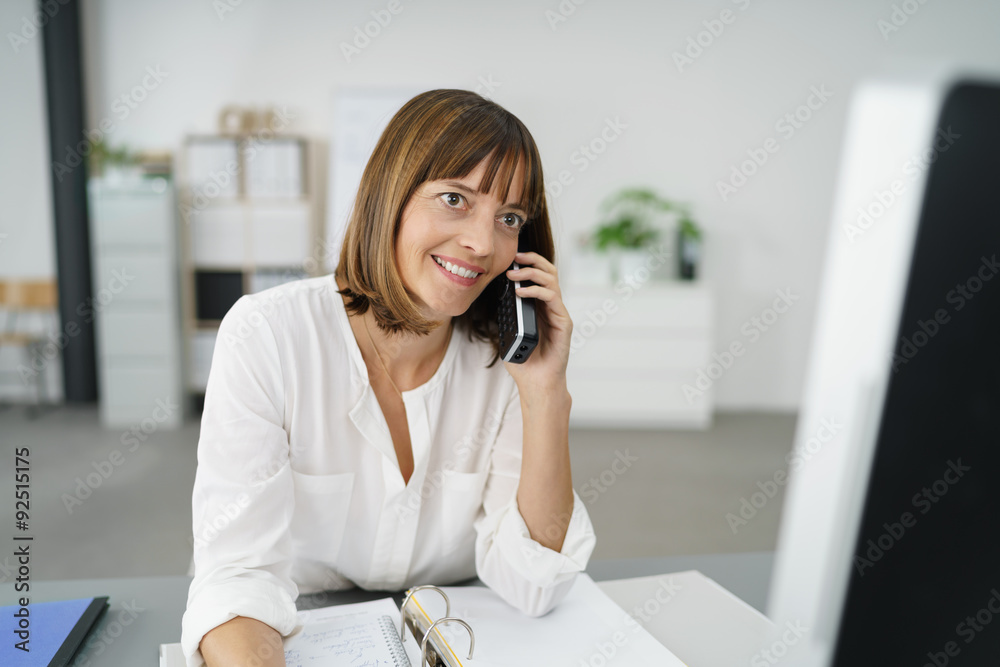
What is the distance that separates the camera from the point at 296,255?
448 centimetres

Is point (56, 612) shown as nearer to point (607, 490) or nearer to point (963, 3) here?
point (607, 490)

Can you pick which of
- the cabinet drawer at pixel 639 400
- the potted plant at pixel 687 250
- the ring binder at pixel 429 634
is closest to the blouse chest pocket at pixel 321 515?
the ring binder at pixel 429 634

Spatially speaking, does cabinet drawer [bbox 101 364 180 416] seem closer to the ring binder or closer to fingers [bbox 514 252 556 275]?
fingers [bbox 514 252 556 275]

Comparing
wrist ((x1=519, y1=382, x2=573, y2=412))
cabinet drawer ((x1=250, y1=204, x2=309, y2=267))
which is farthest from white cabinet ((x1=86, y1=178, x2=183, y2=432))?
wrist ((x1=519, y1=382, x2=573, y2=412))

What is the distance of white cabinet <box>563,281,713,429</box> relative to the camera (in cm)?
443

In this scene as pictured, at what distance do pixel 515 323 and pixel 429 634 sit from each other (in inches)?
19.1

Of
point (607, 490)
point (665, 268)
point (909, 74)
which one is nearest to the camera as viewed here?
point (909, 74)

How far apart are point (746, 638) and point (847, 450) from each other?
67 cm

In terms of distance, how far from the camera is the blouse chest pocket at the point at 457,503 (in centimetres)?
110

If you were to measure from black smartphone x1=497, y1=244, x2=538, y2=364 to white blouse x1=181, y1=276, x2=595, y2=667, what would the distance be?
0.31 ft

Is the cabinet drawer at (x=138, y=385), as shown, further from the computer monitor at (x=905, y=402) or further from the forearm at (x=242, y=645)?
the computer monitor at (x=905, y=402)

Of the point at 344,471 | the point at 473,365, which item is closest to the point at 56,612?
the point at 344,471

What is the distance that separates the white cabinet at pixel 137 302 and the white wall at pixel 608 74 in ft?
2.47

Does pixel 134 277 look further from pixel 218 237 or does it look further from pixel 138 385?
pixel 138 385
